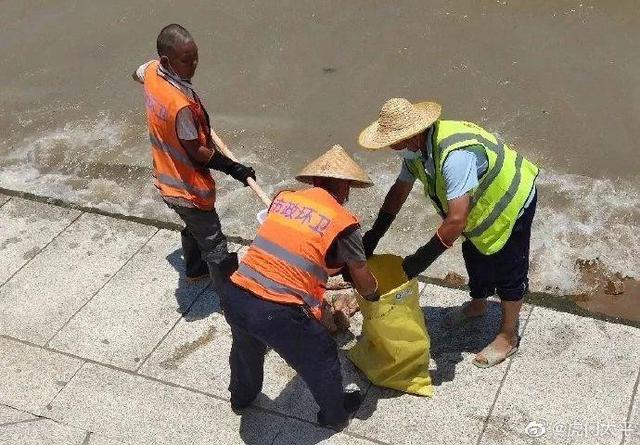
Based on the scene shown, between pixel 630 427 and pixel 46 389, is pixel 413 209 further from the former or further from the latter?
pixel 46 389

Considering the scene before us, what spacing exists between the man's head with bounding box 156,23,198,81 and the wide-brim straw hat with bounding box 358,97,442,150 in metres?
1.17

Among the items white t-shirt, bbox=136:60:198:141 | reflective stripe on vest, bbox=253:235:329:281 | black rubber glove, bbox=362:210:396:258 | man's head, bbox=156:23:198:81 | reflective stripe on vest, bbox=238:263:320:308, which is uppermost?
man's head, bbox=156:23:198:81

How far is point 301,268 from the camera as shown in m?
→ 3.54

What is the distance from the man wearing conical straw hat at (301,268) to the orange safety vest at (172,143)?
105cm

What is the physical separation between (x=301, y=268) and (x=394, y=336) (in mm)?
831

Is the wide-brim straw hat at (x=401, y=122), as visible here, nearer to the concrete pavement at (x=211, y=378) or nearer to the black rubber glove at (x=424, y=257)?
the black rubber glove at (x=424, y=257)

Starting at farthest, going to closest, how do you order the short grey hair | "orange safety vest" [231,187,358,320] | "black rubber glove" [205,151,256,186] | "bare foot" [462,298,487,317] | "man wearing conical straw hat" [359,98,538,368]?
"bare foot" [462,298,487,317] → "black rubber glove" [205,151,256,186] → the short grey hair → "man wearing conical straw hat" [359,98,538,368] → "orange safety vest" [231,187,358,320]

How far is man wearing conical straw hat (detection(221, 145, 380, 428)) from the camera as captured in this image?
3.49 metres

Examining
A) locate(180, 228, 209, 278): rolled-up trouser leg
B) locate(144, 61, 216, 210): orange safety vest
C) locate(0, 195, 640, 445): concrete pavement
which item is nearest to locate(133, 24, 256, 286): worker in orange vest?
locate(144, 61, 216, 210): orange safety vest

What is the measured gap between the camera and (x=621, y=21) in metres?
7.86

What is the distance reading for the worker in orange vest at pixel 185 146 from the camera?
4.31 m

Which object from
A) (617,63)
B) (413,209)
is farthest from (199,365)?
(617,63)

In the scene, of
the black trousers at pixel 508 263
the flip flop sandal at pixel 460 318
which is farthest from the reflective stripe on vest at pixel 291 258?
the flip flop sandal at pixel 460 318

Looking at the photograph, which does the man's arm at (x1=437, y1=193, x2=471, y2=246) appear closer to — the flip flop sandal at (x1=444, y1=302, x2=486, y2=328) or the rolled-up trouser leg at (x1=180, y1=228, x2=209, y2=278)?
the flip flop sandal at (x1=444, y1=302, x2=486, y2=328)
